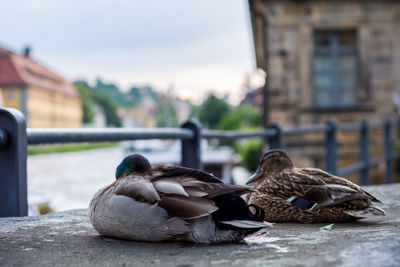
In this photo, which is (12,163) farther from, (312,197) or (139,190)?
(312,197)

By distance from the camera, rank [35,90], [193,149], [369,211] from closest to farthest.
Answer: [369,211] < [193,149] < [35,90]

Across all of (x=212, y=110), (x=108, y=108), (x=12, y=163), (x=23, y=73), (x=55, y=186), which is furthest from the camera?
(x=108, y=108)

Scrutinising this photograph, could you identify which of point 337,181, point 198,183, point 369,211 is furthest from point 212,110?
point 198,183

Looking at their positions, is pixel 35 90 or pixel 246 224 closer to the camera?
pixel 246 224

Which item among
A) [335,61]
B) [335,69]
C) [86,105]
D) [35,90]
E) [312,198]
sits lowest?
[312,198]

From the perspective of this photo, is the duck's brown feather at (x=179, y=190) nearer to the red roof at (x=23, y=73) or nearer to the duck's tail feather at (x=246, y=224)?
the duck's tail feather at (x=246, y=224)

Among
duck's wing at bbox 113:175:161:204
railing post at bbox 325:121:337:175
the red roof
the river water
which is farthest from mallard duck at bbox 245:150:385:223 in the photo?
the red roof

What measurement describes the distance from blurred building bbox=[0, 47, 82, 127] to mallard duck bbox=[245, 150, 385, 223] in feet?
251

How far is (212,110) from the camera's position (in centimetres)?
8850

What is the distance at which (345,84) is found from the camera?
1544 centimetres

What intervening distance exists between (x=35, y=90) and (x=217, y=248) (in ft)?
305

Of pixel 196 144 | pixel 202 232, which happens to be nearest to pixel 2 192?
pixel 202 232

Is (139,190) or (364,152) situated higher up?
(139,190)

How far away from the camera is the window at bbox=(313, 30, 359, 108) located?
15242mm
